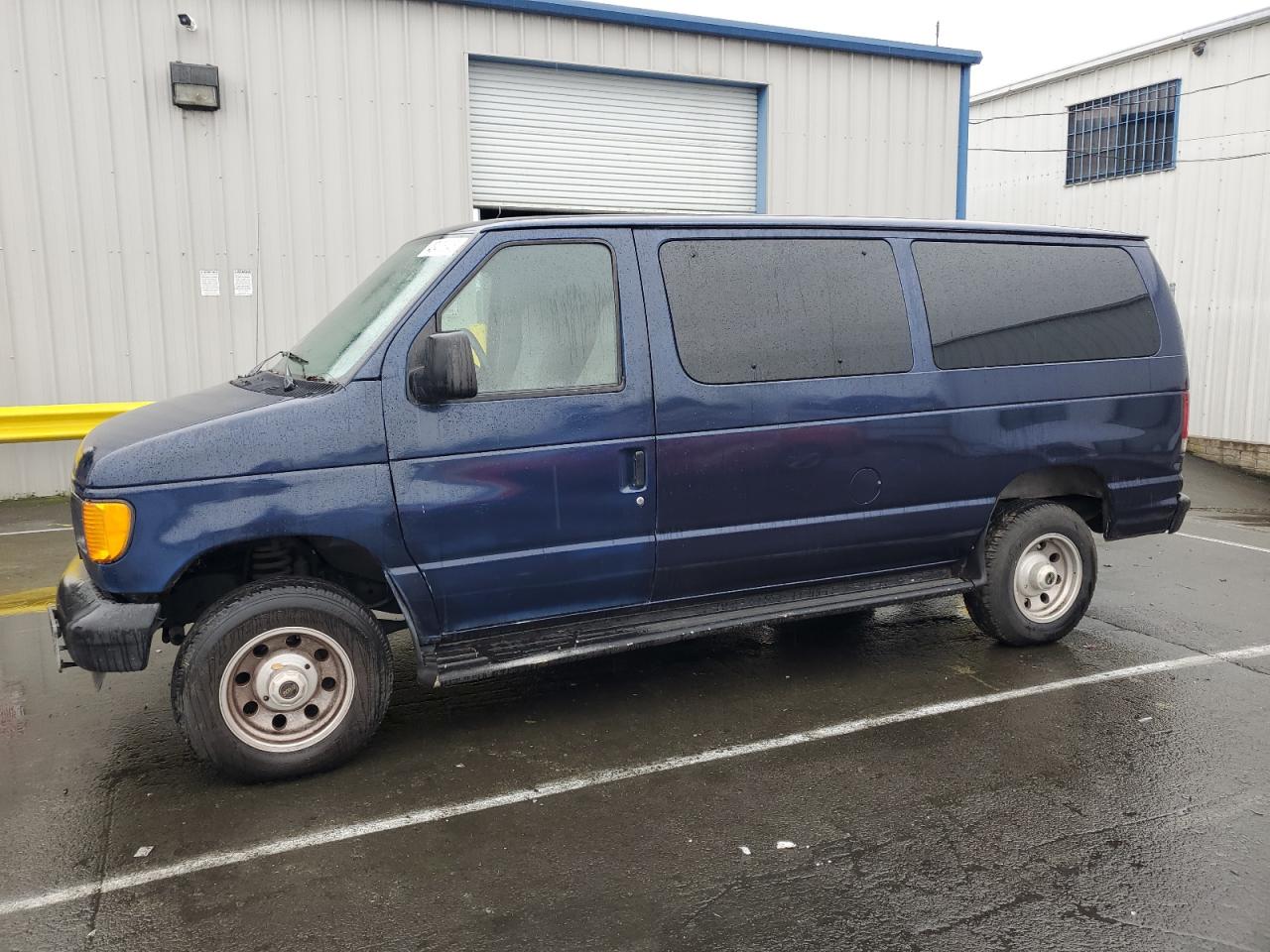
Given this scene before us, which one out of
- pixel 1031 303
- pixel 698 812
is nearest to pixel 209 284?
pixel 1031 303

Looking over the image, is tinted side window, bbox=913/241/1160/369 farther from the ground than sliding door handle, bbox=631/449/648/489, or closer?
farther from the ground

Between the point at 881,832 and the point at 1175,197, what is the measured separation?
15.3m

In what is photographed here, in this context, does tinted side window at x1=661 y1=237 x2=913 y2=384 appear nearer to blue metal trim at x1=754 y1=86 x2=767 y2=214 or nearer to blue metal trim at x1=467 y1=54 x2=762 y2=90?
blue metal trim at x1=467 y1=54 x2=762 y2=90

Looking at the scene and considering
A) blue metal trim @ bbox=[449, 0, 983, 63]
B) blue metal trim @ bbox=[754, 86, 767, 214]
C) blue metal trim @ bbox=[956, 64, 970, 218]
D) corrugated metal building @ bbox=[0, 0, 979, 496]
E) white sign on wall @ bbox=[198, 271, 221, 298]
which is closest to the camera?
corrugated metal building @ bbox=[0, 0, 979, 496]

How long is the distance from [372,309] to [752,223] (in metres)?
1.74

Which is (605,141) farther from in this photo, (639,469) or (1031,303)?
(639,469)

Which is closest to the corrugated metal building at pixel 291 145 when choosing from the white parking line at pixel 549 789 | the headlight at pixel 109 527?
the white parking line at pixel 549 789

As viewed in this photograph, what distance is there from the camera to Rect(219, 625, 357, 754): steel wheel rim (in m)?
3.84

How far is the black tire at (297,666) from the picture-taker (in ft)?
12.3

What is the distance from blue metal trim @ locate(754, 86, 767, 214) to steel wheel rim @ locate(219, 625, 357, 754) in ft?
33.6

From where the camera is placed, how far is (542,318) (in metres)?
4.22

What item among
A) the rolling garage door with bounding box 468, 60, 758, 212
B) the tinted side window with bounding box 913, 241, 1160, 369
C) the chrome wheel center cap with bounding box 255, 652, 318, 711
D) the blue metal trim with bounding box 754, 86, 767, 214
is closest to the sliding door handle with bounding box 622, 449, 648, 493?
the chrome wheel center cap with bounding box 255, 652, 318, 711

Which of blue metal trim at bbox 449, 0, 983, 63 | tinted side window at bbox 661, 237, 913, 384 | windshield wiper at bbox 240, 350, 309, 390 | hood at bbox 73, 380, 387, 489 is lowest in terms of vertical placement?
hood at bbox 73, 380, 387, 489

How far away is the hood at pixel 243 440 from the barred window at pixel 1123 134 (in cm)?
1570
